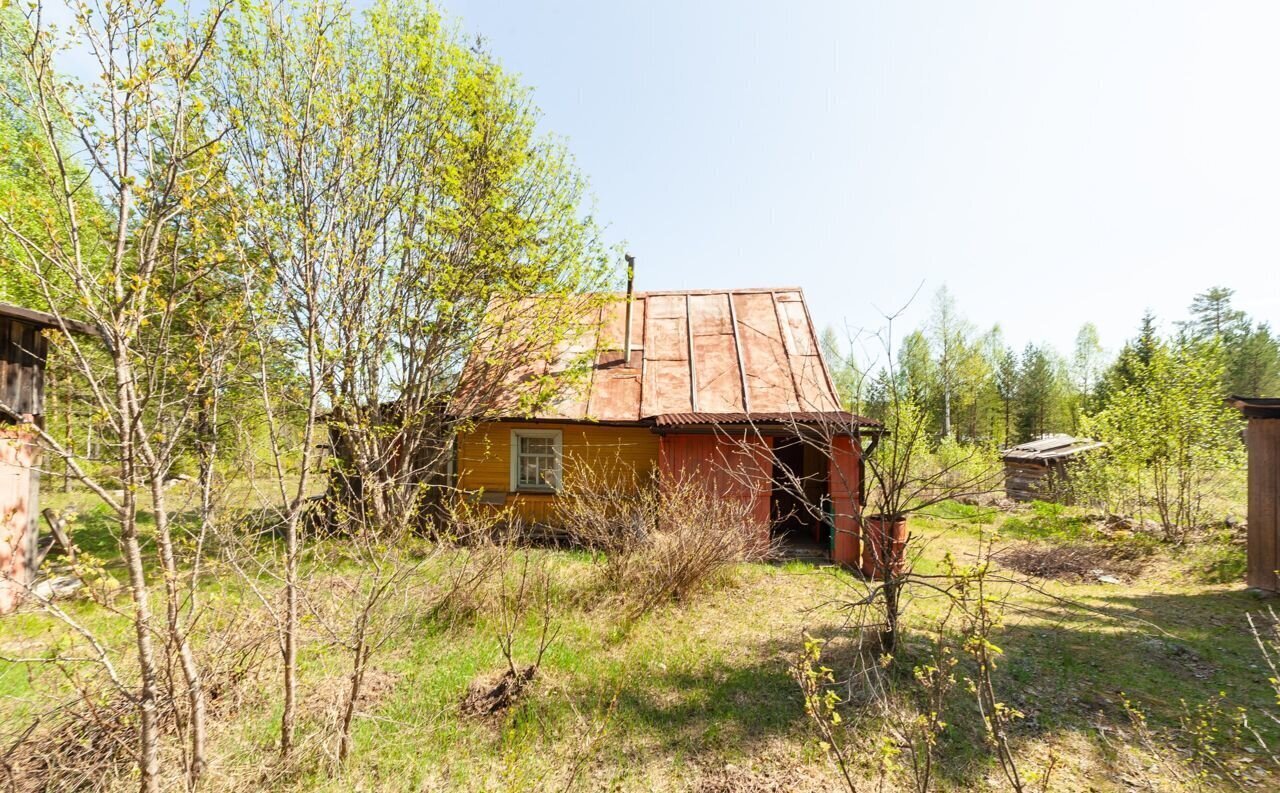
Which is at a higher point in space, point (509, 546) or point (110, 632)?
point (509, 546)

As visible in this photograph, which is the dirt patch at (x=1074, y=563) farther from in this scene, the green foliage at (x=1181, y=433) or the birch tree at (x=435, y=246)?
the birch tree at (x=435, y=246)

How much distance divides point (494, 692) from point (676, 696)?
1788 mm

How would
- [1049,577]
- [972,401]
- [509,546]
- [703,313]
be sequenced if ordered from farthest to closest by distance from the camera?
[972,401]
[703,313]
[1049,577]
[509,546]

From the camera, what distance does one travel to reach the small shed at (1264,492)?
286 inches

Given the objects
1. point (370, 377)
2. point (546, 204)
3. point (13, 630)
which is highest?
point (546, 204)

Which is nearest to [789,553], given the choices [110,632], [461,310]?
[461,310]

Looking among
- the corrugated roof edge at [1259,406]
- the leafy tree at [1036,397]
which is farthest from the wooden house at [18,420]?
the leafy tree at [1036,397]

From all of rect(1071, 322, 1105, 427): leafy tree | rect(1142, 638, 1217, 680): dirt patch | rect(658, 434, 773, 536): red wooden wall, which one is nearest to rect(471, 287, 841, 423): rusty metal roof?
rect(658, 434, 773, 536): red wooden wall

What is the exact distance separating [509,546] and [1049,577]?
10.4 meters

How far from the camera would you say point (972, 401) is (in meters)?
32.8

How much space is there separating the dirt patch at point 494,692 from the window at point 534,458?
19.9ft

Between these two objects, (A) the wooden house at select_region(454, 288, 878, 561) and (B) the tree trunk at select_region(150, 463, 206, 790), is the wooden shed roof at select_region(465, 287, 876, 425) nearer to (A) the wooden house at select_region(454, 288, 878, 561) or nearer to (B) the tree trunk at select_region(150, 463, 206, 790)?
(A) the wooden house at select_region(454, 288, 878, 561)

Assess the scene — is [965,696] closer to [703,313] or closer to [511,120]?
[703,313]

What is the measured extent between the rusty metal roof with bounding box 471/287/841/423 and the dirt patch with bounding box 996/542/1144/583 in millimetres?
5330
